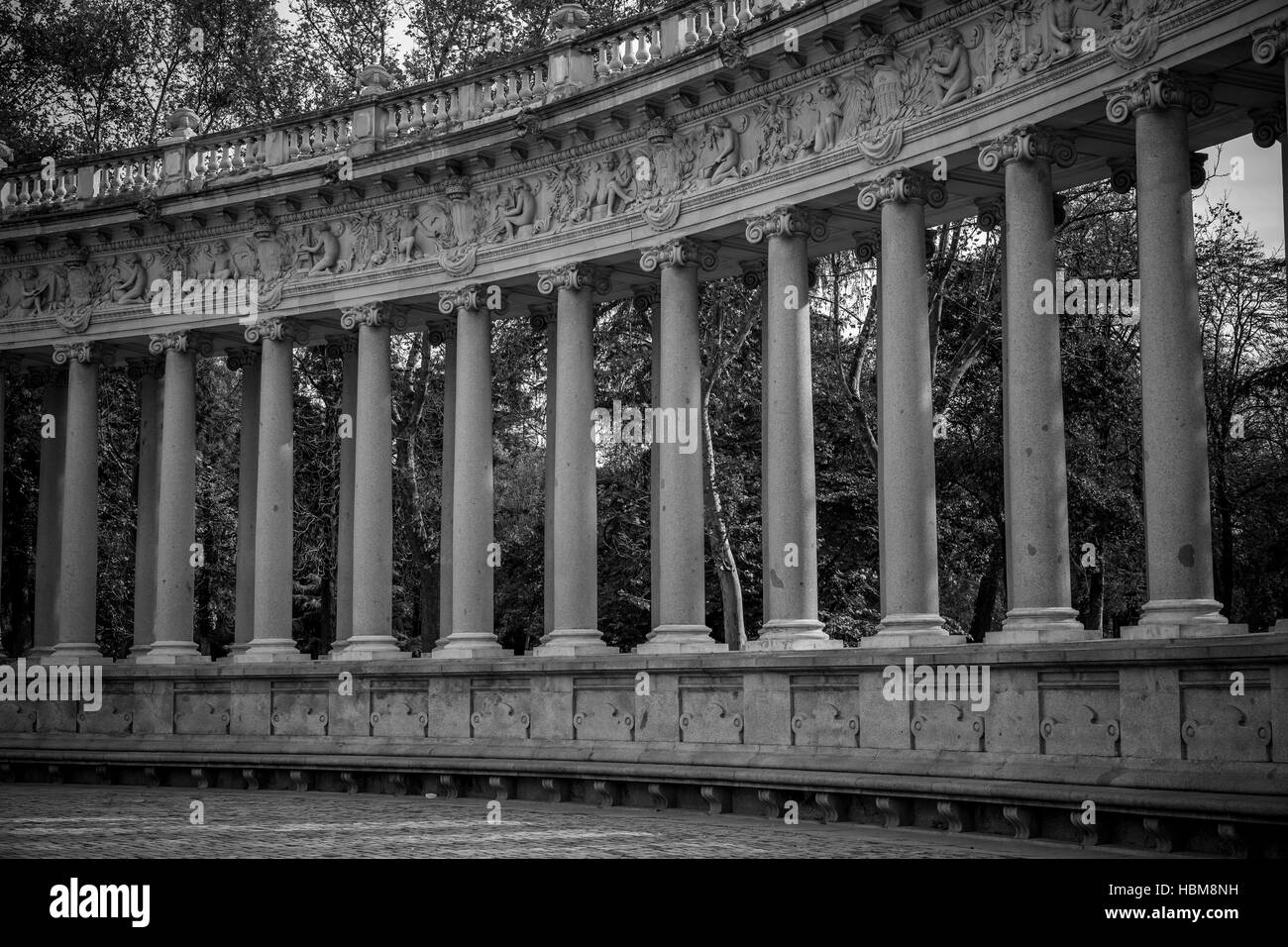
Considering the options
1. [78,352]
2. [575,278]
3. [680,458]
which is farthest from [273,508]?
[680,458]

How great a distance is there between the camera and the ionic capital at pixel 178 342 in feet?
170

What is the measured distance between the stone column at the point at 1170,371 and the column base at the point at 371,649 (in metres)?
23.4

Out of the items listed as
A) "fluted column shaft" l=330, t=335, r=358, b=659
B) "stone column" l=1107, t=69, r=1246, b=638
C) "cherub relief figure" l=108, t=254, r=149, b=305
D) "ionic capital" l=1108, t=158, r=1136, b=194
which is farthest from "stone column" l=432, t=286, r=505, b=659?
"stone column" l=1107, t=69, r=1246, b=638

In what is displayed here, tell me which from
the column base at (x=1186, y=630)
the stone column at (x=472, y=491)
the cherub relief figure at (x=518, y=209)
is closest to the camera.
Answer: the column base at (x=1186, y=630)

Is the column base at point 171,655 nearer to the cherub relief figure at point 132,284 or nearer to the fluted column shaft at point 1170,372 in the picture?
the cherub relief figure at point 132,284

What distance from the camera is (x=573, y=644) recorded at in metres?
42.9

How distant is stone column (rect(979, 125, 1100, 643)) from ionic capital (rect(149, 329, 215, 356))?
27.7m

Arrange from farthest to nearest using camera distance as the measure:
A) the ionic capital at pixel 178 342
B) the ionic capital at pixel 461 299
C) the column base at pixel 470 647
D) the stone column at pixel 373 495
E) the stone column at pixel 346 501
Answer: the stone column at pixel 346 501
the ionic capital at pixel 178 342
the stone column at pixel 373 495
the ionic capital at pixel 461 299
the column base at pixel 470 647

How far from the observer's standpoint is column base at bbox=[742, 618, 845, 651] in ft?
124

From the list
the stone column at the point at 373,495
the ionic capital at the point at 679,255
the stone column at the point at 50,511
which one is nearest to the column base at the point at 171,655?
the stone column at the point at 373,495

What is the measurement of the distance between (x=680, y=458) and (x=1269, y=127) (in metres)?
16.0
